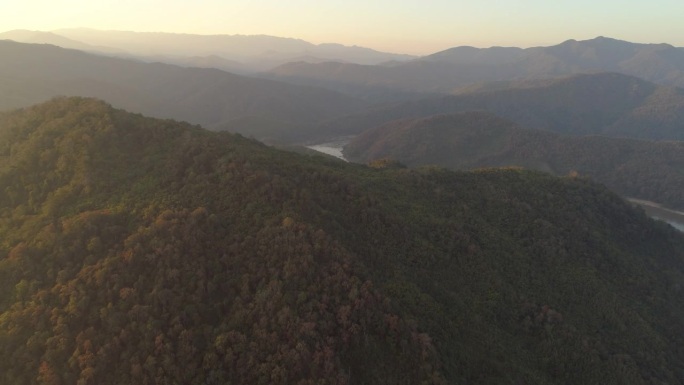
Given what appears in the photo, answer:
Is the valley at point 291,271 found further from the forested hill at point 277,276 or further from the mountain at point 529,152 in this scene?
the mountain at point 529,152

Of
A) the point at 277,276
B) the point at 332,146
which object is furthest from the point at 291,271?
the point at 332,146

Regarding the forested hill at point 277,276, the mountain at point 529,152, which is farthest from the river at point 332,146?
the forested hill at point 277,276

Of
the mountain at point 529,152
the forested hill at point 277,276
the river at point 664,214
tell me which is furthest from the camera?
the mountain at point 529,152

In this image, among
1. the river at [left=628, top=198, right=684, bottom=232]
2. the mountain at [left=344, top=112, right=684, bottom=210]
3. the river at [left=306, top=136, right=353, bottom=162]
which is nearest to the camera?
the river at [left=628, top=198, right=684, bottom=232]

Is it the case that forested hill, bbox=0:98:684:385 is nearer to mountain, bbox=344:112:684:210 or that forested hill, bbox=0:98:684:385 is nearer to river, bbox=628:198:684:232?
river, bbox=628:198:684:232

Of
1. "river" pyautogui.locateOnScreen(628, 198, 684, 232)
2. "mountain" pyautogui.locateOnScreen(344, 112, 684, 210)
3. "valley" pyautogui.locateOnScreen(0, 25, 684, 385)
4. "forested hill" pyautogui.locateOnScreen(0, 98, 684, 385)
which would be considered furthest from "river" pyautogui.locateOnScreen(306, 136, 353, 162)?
"forested hill" pyautogui.locateOnScreen(0, 98, 684, 385)

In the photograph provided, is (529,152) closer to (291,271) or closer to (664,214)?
(664,214)
